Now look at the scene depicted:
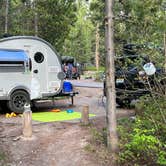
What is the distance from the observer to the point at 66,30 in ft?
73.9

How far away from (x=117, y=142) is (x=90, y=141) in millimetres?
767

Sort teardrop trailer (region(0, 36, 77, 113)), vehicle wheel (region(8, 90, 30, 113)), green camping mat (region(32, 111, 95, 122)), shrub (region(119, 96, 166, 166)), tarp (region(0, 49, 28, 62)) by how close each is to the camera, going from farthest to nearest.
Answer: vehicle wheel (region(8, 90, 30, 113)) < teardrop trailer (region(0, 36, 77, 113)) < tarp (region(0, 49, 28, 62)) < green camping mat (region(32, 111, 95, 122)) < shrub (region(119, 96, 166, 166))

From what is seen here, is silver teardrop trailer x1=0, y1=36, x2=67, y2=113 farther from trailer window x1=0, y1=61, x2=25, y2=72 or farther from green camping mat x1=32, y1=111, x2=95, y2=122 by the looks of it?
green camping mat x1=32, y1=111, x2=95, y2=122

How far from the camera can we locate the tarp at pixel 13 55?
43.0 ft

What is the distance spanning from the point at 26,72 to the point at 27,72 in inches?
1.5

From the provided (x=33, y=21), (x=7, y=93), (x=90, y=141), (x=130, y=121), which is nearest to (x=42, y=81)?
(x=7, y=93)

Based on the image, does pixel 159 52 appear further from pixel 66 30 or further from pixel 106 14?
pixel 66 30

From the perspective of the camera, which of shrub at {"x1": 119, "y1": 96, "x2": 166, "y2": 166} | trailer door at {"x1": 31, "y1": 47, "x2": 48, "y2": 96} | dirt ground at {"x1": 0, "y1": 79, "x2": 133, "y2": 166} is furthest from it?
trailer door at {"x1": 31, "y1": 47, "x2": 48, "y2": 96}

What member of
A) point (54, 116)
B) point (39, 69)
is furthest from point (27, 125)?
point (39, 69)

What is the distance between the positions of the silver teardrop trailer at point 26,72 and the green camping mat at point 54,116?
0.73 m

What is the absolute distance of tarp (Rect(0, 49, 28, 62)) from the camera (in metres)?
13.1

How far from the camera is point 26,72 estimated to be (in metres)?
13.7

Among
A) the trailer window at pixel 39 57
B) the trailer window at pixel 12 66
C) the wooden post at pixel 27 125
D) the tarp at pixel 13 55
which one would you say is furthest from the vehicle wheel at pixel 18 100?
the wooden post at pixel 27 125

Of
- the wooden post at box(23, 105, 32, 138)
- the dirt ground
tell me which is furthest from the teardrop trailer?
the wooden post at box(23, 105, 32, 138)
